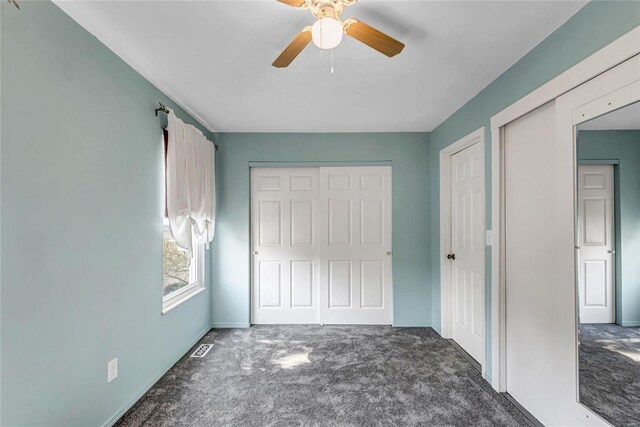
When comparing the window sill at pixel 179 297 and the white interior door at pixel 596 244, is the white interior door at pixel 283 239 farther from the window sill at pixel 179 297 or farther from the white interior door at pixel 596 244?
the white interior door at pixel 596 244

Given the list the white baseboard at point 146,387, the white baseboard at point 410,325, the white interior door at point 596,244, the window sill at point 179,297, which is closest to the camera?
the white interior door at point 596,244

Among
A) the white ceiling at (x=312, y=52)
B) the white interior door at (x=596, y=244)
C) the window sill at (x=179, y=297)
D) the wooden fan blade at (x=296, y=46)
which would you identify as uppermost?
the white ceiling at (x=312, y=52)

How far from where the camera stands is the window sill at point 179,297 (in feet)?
7.90

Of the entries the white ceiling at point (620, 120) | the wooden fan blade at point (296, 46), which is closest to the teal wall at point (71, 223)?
the wooden fan blade at point (296, 46)

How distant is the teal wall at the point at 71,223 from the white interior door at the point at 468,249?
275cm

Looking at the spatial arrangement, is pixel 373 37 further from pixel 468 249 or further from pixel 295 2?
pixel 468 249

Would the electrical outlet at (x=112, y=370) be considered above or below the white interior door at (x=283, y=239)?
below

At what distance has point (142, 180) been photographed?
204 centimetres

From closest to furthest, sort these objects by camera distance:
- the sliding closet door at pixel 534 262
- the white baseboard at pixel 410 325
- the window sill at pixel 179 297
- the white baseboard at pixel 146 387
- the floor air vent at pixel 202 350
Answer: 1. the sliding closet door at pixel 534 262
2. the white baseboard at pixel 146 387
3. the window sill at pixel 179 297
4. the floor air vent at pixel 202 350
5. the white baseboard at pixel 410 325

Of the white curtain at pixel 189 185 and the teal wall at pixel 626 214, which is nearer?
the teal wall at pixel 626 214

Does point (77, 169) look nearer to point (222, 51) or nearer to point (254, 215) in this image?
point (222, 51)

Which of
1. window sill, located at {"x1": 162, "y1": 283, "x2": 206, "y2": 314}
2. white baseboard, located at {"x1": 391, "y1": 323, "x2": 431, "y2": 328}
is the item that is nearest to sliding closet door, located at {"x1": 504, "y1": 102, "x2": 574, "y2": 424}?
white baseboard, located at {"x1": 391, "y1": 323, "x2": 431, "y2": 328}

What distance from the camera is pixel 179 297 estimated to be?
8.82ft

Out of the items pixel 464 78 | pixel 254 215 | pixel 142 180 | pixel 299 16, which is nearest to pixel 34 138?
pixel 142 180
